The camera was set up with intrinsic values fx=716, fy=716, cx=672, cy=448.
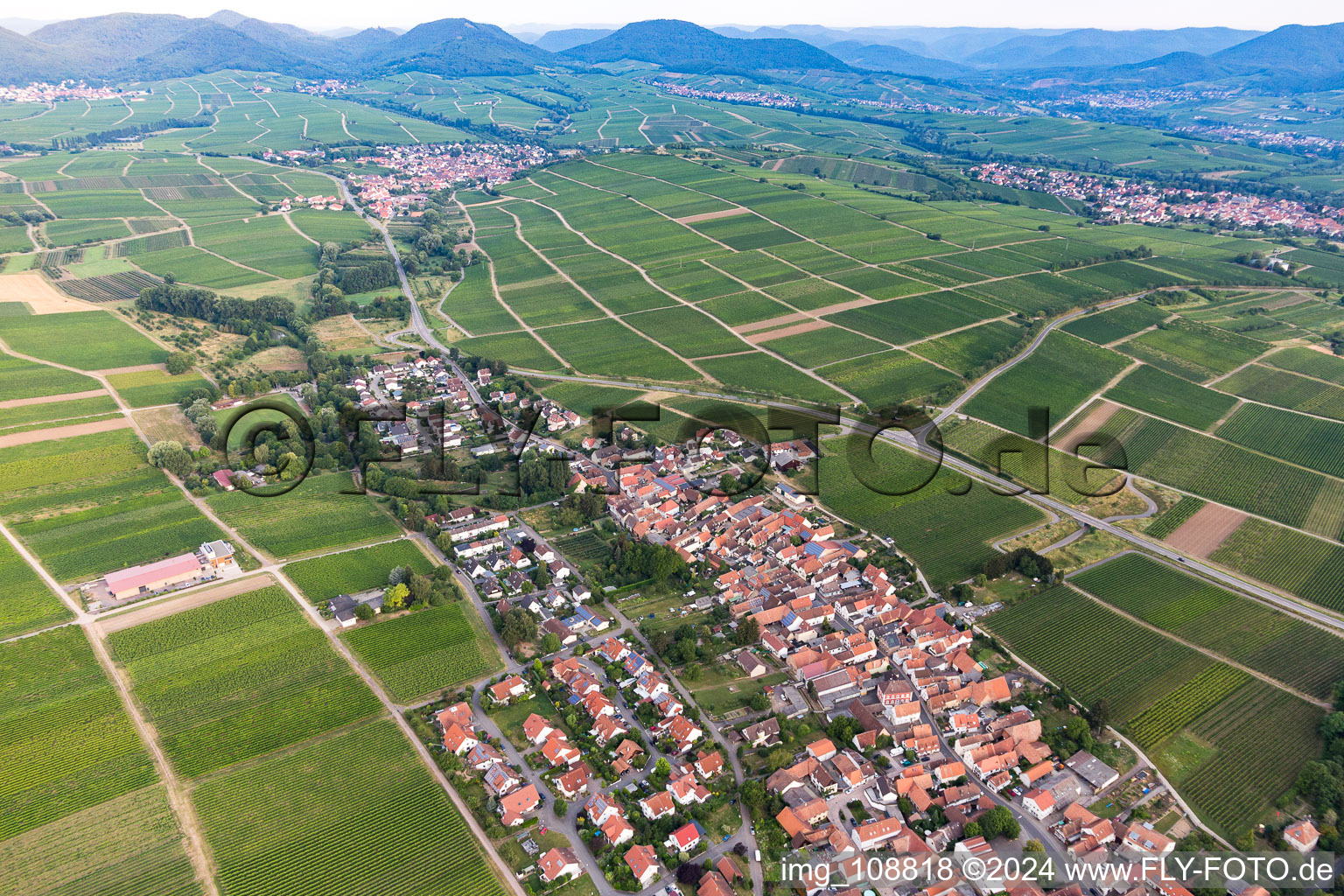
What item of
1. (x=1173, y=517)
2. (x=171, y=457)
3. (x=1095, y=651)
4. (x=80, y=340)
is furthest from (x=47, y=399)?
(x=1173, y=517)

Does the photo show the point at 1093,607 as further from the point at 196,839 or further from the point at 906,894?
the point at 196,839

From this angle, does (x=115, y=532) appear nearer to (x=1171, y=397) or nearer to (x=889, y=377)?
(x=889, y=377)

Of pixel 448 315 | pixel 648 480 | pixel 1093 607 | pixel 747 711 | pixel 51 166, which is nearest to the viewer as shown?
pixel 747 711

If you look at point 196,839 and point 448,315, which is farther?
point 448,315

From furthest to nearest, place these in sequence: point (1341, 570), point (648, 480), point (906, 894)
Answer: point (648, 480), point (1341, 570), point (906, 894)

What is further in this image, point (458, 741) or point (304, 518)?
point (304, 518)

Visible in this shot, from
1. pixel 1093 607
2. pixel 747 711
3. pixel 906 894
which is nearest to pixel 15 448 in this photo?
pixel 747 711
